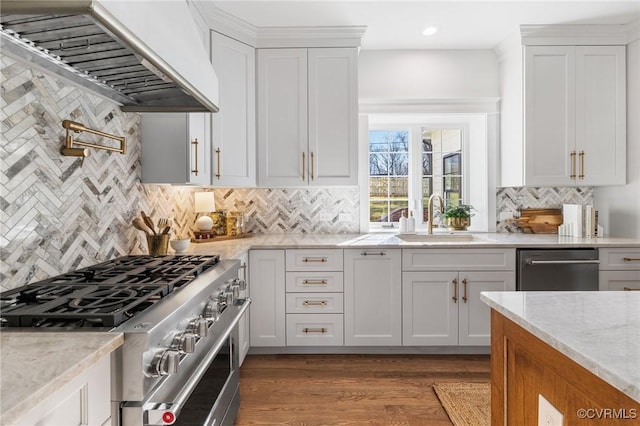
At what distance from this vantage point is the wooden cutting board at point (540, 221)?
11.5 ft

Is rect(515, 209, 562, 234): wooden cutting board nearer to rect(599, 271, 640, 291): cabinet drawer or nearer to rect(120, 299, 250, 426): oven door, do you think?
rect(599, 271, 640, 291): cabinet drawer

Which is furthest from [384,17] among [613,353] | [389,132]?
[613,353]

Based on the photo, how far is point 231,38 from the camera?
2.95m

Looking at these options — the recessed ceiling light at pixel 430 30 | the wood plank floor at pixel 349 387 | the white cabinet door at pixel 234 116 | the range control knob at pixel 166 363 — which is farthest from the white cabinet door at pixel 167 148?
the recessed ceiling light at pixel 430 30

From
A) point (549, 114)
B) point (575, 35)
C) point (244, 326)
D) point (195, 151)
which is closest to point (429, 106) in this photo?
point (549, 114)

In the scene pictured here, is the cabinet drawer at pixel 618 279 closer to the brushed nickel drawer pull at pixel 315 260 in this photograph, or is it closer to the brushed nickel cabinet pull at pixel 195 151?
the brushed nickel drawer pull at pixel 315 260

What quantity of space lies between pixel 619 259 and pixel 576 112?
1187 mm

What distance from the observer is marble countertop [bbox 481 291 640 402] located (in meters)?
0.73

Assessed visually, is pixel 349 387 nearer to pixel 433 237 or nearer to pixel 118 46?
pixel 433 237

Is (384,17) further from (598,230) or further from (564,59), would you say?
(598,230)

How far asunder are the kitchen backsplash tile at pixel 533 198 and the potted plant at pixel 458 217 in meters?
0.28

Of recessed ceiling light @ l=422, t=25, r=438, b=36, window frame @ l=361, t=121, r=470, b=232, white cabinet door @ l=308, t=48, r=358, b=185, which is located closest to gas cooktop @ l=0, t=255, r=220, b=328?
white cabinet door @ l=308, t=48, r=358, b=185

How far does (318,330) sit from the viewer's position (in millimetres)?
2955

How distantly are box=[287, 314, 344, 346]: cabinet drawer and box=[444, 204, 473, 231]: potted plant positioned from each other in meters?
1.43
